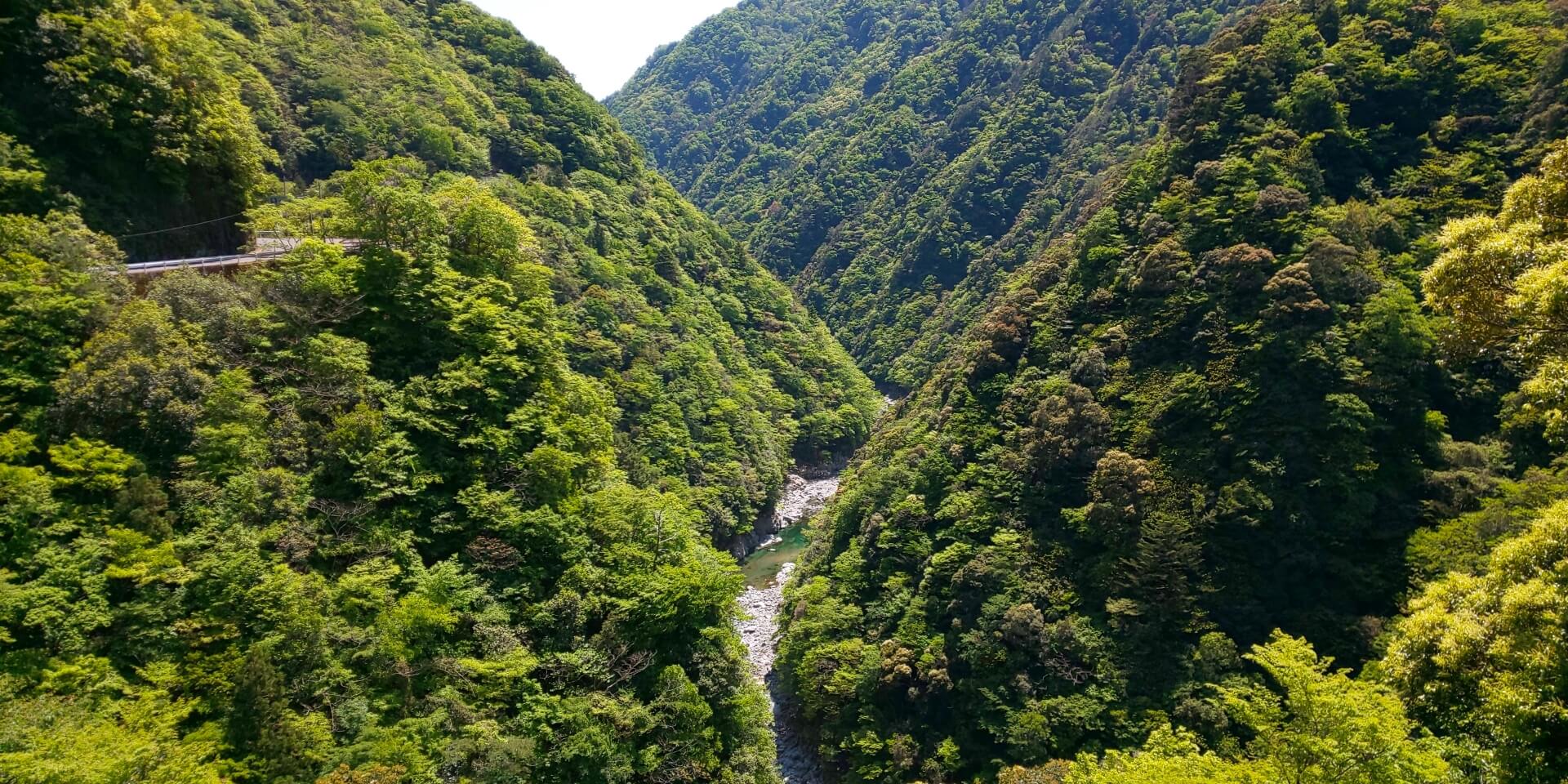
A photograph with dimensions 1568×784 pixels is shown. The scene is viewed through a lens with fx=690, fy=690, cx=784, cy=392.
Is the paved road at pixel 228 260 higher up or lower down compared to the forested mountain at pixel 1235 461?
higher up

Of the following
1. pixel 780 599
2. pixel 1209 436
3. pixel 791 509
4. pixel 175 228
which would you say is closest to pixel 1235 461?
pixel 1209 436

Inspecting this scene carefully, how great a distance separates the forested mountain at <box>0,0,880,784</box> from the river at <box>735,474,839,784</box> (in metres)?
8.81

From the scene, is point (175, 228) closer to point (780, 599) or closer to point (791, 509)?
point (780, 599)

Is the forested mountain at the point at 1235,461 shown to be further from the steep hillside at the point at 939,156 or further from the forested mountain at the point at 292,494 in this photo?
the steep hillside at the point at 939,156

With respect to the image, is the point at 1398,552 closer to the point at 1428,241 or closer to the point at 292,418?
the point at 1428,241

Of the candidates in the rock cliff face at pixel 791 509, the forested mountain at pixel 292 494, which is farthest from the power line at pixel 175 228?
the rock cliff face at pixel 791 509

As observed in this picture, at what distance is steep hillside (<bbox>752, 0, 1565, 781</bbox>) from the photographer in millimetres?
27672

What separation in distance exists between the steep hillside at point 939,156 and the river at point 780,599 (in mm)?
22027

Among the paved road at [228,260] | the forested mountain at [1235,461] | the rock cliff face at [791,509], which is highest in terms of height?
the paved road at [228,260]

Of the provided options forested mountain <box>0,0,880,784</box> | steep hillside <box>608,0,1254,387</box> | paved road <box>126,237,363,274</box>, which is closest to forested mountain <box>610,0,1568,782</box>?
forested mountain <box>0,0,880,784</box>

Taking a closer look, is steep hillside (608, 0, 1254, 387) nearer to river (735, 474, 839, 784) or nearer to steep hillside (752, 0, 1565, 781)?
river (735, 474, 839, 784)

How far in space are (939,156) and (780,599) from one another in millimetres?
96508

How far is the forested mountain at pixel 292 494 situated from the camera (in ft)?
48.3

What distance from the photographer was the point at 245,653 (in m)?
15.5
